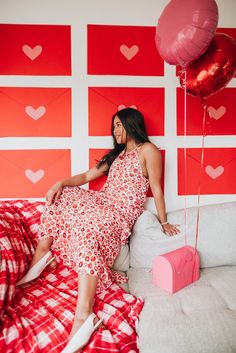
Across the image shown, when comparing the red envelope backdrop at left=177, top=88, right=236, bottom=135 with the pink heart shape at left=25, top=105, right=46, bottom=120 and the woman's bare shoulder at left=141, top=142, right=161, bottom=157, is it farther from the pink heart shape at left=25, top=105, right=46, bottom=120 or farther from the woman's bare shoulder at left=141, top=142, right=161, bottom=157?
the pink heart shape at left=25, top=105, right=46, bottom=120

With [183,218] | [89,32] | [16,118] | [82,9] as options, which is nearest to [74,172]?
[16,118]

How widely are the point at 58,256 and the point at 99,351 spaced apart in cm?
76

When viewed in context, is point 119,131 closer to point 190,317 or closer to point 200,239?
point 200,239

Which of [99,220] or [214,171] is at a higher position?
[214,171]

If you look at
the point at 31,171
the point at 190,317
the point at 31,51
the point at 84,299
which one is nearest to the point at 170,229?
the point at 190,317

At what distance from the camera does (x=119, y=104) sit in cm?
224

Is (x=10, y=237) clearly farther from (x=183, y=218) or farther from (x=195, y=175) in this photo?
(x=195, y=175)

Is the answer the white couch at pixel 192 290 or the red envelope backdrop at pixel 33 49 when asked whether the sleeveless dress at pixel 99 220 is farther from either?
the red envelope backdrop at pixel 33 49

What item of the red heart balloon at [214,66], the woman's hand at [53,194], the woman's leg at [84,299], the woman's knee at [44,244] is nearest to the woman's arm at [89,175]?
the woman's hand at [53,194]

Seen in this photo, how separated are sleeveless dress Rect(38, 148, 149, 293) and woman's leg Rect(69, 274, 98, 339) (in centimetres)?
3

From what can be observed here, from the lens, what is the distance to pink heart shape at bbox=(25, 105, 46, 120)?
2.21 meters

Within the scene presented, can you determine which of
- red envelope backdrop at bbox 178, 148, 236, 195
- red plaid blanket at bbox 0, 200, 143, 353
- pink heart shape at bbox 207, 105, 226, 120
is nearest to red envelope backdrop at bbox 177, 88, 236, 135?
pink heart shape at bbox 207, 105, 226, 120

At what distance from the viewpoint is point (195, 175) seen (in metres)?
2.33

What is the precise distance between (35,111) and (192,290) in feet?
5.51
